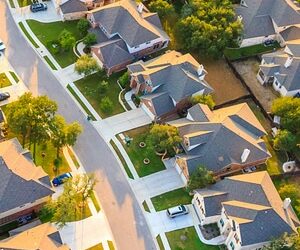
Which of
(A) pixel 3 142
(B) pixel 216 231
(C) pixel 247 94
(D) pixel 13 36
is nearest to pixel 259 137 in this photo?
(C) pixel 247 94

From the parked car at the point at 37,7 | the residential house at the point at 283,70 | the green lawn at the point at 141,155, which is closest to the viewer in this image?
the green lawn at the point at 141,155

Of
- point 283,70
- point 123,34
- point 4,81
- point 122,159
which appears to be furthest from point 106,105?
point 283,70

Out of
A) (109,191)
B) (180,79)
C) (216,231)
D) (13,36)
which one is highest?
(13,36)

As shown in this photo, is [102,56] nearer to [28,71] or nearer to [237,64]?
[28,71]

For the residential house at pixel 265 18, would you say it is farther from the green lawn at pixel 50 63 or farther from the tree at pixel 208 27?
the green lawn at pixel 50 63

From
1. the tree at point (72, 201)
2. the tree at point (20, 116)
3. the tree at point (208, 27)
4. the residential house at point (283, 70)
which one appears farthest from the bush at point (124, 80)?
the residential house at point (283, 70)
